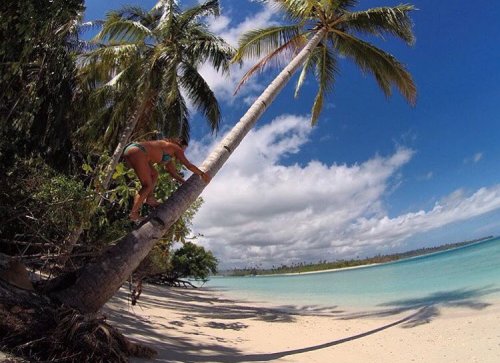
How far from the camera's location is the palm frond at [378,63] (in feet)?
31.7

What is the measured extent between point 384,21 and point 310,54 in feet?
6.45

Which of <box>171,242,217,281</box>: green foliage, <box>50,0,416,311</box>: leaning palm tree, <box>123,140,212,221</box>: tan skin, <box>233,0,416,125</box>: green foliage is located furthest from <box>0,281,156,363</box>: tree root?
<box>171,242,217,281</box>: green foliage

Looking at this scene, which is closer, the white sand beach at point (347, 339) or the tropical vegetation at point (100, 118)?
the tropical vegetation at point (100, 118)

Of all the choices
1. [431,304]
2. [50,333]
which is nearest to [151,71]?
[50,333]

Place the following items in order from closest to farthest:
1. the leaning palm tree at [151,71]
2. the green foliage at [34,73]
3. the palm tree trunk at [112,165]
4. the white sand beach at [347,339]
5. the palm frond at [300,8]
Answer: the green foliage at [34,73] < the palm tree trunk at [112,165] < the white sand beach at [347,339] < the palm frond at [300,8] < the leaning palm tree at [151,71]

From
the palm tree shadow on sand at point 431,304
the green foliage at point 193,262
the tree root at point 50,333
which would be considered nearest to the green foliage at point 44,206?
the tree root at point 50,333

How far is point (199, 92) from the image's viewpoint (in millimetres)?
12352

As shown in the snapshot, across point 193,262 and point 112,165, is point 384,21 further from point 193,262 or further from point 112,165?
point 193,262

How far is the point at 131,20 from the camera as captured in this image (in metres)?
12.5

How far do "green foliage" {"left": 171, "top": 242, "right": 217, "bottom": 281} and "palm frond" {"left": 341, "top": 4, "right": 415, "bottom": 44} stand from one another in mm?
33019

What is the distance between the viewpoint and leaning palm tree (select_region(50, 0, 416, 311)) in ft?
14.4

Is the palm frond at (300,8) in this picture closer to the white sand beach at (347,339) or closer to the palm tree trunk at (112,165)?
the palm tree trunk at (112,165)

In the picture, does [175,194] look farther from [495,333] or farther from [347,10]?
[347,10]

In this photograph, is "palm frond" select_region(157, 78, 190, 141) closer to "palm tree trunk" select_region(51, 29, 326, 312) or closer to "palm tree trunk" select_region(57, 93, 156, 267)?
"palm tree trunk" select_region(57, 93, 156, 267)
